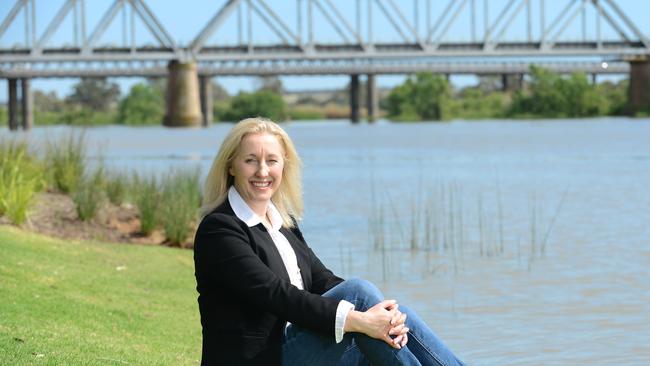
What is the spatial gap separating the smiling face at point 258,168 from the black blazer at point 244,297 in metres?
0.08

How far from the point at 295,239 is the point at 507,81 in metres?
125

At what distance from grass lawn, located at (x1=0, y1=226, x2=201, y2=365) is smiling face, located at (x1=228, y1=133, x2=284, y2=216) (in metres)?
1.84

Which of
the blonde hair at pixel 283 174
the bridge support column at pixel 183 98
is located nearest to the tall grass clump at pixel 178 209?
the blonde hair at pixel 283 174

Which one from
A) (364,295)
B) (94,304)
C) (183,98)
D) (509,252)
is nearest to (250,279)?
(364,295)

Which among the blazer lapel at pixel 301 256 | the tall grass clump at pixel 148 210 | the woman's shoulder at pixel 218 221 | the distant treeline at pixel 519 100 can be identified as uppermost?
the distant treeline at pixel 519 100

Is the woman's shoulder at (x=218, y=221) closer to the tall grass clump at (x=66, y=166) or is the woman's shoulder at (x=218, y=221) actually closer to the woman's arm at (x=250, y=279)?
the woman's arm at (x=250, y=279)

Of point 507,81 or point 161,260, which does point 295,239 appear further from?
point 507,81

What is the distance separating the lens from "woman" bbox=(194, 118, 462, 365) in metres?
4.14

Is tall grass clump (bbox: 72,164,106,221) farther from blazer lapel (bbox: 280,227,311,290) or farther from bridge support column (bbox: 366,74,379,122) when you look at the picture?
bridge support column (bbox: 366,74,379,122)

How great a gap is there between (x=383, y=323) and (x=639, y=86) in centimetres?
9558

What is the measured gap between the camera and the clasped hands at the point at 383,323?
406cm

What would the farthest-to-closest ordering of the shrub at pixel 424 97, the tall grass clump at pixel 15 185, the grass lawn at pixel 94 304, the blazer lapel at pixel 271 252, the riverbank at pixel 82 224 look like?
the shrub at pixel 424 97 < the riverbank at pixel 82 224 < the tall grass clump at pixel 15 185 < the grass lawn at pixel 94 304 < the blazer lapel at pixel 271 252

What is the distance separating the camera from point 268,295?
4160 mm

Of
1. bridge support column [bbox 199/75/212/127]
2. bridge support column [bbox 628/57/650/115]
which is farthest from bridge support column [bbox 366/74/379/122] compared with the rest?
bridge support column [bbox 628/57/650/115]
